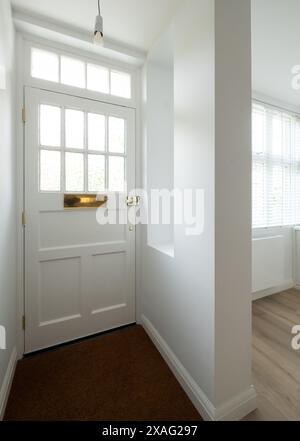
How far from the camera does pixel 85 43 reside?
1741mm

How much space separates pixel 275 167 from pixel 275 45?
1.48 metres

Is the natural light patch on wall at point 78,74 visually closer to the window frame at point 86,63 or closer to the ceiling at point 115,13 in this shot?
the window frame at point 86,63

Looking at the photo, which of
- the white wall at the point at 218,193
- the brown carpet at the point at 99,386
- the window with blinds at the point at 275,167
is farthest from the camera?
the window with blinds at the point at 275,167

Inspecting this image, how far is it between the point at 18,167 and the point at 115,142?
2.79 feet

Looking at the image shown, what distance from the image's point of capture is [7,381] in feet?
4.50

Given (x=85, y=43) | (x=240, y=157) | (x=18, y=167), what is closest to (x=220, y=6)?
(x=240, y=157)

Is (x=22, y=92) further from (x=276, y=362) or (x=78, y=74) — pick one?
(x=276, y=362)

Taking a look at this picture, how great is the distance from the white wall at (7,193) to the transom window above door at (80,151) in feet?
0.79

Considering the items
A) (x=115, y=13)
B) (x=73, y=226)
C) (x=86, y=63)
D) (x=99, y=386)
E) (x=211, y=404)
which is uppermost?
(x=115, y=13)

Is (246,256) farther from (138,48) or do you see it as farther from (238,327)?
(138,48)

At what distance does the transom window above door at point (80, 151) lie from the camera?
1.73 meters

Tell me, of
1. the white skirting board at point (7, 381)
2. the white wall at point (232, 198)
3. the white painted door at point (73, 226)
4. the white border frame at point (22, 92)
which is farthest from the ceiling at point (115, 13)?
the white skirting board at point (7, 381)

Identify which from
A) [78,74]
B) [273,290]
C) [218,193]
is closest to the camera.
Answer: [218,193]

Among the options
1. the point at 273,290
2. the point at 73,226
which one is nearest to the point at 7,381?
the point at 73,226
